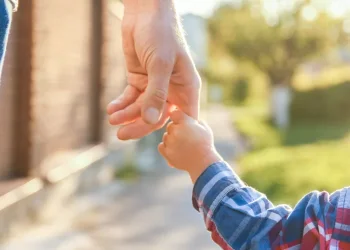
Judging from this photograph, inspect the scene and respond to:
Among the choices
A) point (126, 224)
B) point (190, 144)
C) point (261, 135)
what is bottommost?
point (261, 135)

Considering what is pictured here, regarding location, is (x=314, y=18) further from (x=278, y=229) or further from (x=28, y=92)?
(x=278, y=229)

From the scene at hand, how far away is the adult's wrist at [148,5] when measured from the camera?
5.21 ft

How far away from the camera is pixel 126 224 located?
613cm

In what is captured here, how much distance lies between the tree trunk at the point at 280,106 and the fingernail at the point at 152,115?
1819cm

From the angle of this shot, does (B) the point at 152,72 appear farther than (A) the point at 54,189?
No

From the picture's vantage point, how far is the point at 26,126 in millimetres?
5418

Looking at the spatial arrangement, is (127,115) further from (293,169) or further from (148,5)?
(293,169)

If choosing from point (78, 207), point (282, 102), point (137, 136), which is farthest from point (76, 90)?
point (282, 102)

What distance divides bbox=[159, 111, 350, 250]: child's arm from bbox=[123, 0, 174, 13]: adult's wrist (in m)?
0.26

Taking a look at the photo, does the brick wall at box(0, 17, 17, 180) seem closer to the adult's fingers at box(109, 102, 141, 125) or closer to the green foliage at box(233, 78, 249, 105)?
the adult's fingers at box(109, 102, 141, 125)

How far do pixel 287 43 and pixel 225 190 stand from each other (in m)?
19.2

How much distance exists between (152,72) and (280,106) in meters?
18.6

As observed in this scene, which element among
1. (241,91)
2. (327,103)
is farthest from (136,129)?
(241,91)

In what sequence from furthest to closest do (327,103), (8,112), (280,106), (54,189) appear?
(327,103)
(280,106)
(54,189)
(8,112)
